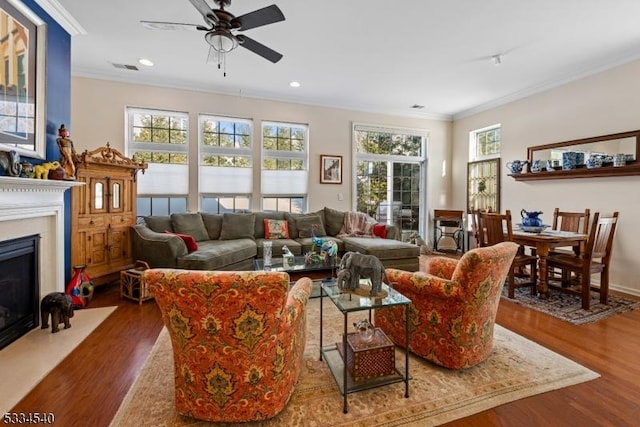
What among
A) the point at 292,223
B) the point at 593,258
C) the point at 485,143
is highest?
the point at 485,143

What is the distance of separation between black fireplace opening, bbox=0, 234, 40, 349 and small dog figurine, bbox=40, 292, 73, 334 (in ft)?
0.40

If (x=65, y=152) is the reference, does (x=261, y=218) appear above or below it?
below

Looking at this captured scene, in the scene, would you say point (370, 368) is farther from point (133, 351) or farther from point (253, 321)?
point (133, 351)

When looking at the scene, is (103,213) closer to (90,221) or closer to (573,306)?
(90,221)

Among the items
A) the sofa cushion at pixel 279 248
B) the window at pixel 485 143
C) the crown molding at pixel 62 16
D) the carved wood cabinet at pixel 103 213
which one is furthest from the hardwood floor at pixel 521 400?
the window at pixel 485 143

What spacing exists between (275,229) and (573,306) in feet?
12.2

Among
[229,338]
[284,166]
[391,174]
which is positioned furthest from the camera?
[391,174]

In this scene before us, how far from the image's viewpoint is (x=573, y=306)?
121 inches

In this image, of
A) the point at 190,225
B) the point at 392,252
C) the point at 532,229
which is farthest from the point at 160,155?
the point at 532,229

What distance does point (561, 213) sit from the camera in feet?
12.7

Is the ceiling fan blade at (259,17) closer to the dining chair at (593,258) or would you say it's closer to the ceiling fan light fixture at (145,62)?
the ceiling fan light fixture at (145,62)

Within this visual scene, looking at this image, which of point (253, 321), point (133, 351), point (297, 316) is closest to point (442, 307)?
point (297, 316)

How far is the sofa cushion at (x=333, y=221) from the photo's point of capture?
5.01m

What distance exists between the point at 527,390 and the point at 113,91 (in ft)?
18.4
